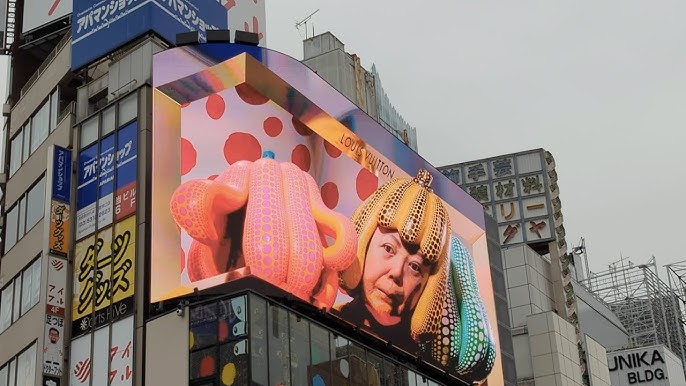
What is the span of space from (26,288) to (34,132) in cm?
671

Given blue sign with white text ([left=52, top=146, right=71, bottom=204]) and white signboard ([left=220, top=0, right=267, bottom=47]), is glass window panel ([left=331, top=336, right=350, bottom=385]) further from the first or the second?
white signboard ([left=220, top=0, right=267, bottom=47])

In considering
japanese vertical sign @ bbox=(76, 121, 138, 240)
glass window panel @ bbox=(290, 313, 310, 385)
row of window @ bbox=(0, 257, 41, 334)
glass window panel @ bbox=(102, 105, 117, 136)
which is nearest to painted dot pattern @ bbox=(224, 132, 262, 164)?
japanese vertical sign @ bbox=(76, 121, 138, 240)

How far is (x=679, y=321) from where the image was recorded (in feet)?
338

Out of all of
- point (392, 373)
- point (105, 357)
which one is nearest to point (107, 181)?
point (105, 357)

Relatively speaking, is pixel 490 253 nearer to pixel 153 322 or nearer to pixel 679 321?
pixel 153 322

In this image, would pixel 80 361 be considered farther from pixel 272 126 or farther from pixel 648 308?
pixel 648 308

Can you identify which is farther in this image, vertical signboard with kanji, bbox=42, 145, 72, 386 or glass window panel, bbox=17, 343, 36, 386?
glass window panel, bbox=17, 343, 36, 386

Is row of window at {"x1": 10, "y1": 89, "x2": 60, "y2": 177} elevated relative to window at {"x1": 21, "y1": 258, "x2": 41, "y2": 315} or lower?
elevated

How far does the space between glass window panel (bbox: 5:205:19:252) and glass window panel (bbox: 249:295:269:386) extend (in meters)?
13.8

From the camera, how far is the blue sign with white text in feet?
123

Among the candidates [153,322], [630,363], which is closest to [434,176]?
[153,322]

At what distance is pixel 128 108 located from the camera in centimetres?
3712

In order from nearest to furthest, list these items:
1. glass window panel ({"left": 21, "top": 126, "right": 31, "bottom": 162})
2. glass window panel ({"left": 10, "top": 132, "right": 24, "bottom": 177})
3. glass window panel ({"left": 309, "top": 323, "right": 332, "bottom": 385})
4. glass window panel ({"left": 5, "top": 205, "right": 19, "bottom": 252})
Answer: glass window panel ({"left": 309, "top": 323, "right": 332, "bottom": 385}) < glass window panel ({"left": 5, "top": 205, "right": 19, "bottom": 252}) < glass window panel ({"left": 21, "top": 126, "right": 31, "bottom": 162}) < glass window panel ({"left": 10, "top": 132, "right": 24, "bottom": 177})

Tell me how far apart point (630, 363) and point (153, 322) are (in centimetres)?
5898
